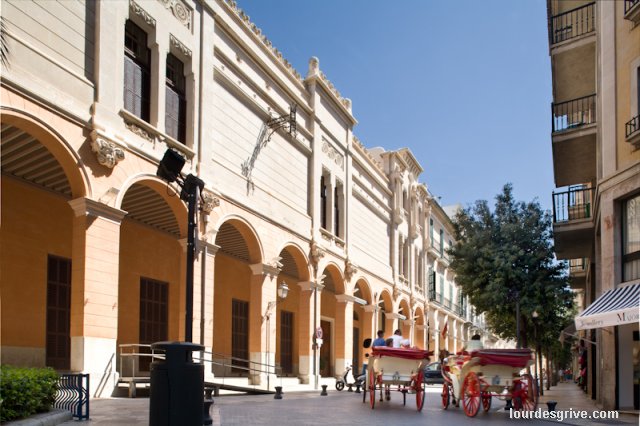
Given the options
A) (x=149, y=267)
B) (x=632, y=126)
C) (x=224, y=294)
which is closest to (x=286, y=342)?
(x=224, y=294)

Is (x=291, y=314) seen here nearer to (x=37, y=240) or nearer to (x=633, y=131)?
(x=37, y=240)

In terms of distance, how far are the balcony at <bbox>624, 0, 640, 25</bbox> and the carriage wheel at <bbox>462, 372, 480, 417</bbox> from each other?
8.59 m

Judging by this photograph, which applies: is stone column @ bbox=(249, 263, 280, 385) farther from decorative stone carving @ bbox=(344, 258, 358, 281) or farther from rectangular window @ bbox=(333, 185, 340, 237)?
rectangular window @ bbox=(333, 185, 340, 237)

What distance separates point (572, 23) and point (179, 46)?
40.5 feet

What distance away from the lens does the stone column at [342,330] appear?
3066cm

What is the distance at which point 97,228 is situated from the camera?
15.1 meters

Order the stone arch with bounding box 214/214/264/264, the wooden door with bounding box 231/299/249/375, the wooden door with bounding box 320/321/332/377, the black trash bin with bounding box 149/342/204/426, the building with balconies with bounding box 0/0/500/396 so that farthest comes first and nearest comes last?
the wooden door with bounding box 320/321/332/377 < the wooden door with bounding box 231/299/249/375 < the stone arch with bounding box 214/214/264/264 < the building with balconies with bounding box 0/0/500/396 < the black trash bin with bounding box 149/342/204/426

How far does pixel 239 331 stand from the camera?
26.0m

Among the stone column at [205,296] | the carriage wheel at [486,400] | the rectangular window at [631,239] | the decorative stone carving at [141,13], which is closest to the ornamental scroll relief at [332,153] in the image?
the stone column at [205,296]

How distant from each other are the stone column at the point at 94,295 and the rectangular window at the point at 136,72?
3.43m

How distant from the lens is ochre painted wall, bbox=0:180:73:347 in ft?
51.9

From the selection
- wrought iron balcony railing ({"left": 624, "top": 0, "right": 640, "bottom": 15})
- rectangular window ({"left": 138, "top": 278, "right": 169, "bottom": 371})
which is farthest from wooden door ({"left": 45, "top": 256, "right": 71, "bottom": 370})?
wrought iron balcony railing ({"left": 624, "top": 0, "right": 640, "bottom": 15})

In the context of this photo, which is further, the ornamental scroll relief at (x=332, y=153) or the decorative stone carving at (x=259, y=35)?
the ornamental scroll relief at (x=332, y=153)

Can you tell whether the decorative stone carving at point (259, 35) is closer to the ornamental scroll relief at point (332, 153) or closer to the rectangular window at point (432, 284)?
the ornamental scroll relief at point (332, 153)
